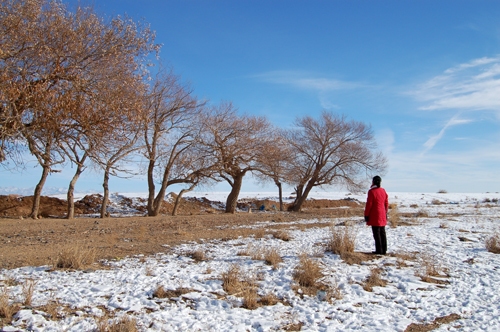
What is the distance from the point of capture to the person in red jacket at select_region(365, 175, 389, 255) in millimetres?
8523

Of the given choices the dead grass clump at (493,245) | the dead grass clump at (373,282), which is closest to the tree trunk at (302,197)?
the dead grass clump at (493,245)

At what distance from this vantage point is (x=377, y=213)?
8523mm

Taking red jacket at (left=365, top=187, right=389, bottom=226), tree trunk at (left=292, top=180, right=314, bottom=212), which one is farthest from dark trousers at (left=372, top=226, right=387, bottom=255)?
tree trunk at (left=292, top=180, right=314, bottom=212)

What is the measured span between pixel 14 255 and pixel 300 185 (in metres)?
23.0

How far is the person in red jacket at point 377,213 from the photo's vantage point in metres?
8.52

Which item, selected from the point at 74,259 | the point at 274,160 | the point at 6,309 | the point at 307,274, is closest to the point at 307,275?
the point at 307,274

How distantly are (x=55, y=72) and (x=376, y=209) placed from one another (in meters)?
7.76

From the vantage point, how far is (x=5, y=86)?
800 centimetres

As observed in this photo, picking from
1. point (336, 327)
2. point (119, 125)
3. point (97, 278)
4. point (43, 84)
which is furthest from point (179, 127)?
point (336, 327)

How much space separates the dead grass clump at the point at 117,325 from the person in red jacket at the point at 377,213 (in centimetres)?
569

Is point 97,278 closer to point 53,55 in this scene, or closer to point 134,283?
point 134,283

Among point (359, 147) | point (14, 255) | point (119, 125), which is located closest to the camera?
point (14, 255)

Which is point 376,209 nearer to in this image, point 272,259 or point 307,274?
point 272,259

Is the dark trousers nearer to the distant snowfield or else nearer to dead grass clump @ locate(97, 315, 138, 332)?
the distant snowfield
